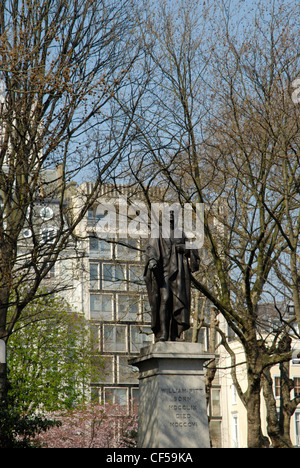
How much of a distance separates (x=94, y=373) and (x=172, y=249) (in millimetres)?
24913

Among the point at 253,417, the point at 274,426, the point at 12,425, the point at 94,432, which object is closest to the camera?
the point at 12,425

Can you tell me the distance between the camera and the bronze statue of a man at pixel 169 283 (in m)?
11.9

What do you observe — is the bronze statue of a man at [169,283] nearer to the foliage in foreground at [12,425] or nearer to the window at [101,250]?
the foliage in foreground at [12,425]

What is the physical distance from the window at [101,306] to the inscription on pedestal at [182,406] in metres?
42.1

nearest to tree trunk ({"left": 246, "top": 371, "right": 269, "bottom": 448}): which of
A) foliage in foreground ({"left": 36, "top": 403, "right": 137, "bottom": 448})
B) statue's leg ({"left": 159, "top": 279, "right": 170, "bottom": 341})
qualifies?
foliage in foreground ({"left": 36, "top": 403, "right": 137, "bottom": 448})

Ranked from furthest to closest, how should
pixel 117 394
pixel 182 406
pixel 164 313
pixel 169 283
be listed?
1. pixel 117 394
2. pixel 169 283
3. pixel 164 313
4. pixel 182 406

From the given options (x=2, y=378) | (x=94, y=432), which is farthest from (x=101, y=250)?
(x=2, y=378)

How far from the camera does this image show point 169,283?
12.1 metres

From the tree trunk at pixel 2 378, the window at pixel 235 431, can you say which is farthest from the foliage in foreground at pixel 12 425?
the window at pixel 235 431

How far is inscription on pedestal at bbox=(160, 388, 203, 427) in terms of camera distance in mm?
10898

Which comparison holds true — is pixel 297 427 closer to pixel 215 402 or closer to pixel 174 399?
pixel 215 402

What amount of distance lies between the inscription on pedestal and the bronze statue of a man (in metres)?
0.96

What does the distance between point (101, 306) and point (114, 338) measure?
254 cm

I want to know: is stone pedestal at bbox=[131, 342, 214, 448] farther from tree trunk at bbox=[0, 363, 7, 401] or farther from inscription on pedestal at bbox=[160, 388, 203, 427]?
tree trunk at bbox=[0, 363, 7, 401]
